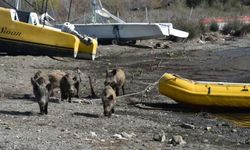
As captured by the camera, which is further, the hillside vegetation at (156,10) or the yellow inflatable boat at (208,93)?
the hillside vegetation at (156,10)

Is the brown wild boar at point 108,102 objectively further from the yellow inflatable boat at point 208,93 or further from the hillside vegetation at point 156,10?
the hillside vegetation at point 156,10

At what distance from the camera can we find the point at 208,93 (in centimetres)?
1631

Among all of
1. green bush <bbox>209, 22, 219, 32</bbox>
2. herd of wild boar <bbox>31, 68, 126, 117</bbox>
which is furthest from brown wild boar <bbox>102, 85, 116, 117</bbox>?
green bush <bbox>209, 22, 219, 32</bbox>

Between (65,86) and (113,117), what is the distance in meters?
2.16

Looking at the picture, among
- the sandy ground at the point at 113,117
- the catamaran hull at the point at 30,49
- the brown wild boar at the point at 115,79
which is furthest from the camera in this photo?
the catamaran hull at the point at 30,49

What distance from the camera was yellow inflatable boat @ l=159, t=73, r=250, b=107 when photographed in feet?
53.2

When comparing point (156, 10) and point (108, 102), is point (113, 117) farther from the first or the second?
point (156, 10)

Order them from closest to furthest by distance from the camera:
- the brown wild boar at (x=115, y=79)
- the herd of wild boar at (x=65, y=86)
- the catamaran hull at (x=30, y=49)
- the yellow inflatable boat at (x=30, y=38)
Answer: the herd of wild boar at (x=65, y=86) < the brown wild boar at (x=115, y=79) < the yellow inflatable boat at (x=30, y=38) < the catamaran hull at (x=30, y=49)

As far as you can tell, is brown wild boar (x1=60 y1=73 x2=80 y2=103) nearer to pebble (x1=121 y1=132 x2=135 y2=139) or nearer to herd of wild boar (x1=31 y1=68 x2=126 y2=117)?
herd of wild boar (x1=31 y1=68 x2=126 y2=117)

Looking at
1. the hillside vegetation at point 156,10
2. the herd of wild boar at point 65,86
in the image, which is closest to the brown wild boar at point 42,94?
the herd of wild boar at point 65,86

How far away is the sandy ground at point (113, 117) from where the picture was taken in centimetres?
1137

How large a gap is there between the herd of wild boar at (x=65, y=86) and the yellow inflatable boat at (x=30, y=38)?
805cm

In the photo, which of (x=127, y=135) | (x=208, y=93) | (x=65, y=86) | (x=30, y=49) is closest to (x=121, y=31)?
(x=30, y=49)

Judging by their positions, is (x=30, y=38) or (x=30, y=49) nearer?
(x=30, y=38)
